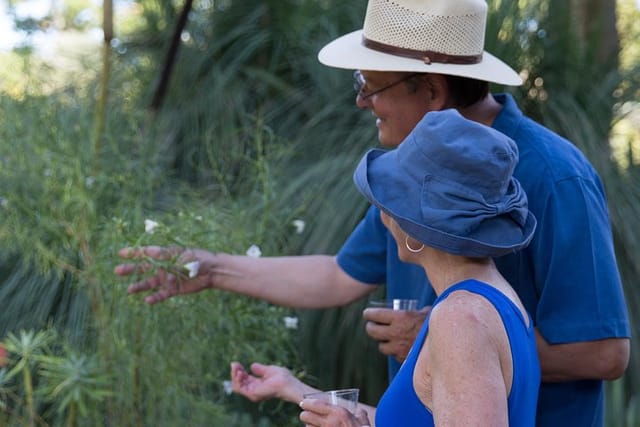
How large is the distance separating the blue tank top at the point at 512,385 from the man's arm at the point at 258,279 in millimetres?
1155

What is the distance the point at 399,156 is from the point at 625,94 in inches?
129

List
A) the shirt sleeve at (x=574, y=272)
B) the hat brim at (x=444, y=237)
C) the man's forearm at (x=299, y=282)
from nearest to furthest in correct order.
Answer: the hat brim at (x=444, y=237) < the shirt sleeve at (x=574, y=272) < the man's forearm at (x=299, y=282)

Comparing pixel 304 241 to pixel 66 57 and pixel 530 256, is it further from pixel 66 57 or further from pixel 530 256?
pixel 66 57

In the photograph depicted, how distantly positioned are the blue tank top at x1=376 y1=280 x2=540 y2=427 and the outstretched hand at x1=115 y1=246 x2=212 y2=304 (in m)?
1.10

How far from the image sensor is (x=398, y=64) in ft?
8.14

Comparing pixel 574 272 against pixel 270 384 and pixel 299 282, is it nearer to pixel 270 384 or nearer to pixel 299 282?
pixel 270 384

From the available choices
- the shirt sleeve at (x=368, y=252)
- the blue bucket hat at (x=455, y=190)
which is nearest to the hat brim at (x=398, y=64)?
the shirt sleeve at (x=368, y=252)

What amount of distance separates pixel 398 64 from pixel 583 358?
31.6 inches

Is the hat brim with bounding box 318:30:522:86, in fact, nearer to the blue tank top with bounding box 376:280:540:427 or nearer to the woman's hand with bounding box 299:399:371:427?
the blue tank top with bounding box 376:280:540:427

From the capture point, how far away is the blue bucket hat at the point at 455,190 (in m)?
1.83

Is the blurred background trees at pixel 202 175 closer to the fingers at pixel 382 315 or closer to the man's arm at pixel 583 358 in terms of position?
the fingers at pixel 382 315

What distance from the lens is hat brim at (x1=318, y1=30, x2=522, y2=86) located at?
2.46 m

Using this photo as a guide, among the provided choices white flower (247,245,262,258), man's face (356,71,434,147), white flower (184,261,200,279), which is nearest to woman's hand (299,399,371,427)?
man's face (356,71,434,147)

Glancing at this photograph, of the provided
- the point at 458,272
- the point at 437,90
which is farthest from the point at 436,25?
the point at 458,272
